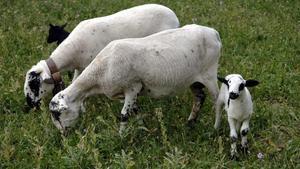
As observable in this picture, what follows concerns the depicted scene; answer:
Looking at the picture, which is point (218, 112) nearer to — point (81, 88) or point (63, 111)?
point (81, 88)

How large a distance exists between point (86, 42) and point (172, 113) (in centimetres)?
196

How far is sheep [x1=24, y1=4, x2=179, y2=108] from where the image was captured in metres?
8.20

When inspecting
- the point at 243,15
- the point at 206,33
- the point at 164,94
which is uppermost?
the point at 206,33

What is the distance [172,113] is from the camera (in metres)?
8.34

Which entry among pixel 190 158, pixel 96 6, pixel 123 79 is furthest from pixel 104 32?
pixel 96 6

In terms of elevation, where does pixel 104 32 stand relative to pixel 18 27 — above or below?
above

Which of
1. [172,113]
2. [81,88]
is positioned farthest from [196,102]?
[81,88]

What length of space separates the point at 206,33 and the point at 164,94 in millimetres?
1158

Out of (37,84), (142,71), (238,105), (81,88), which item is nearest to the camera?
(238,105)

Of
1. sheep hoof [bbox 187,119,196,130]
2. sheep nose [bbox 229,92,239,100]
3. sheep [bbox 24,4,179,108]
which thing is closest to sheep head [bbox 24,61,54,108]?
sheep [bbox 24,4,179,108]

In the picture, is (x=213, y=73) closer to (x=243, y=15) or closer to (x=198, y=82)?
(x=198, y=82)

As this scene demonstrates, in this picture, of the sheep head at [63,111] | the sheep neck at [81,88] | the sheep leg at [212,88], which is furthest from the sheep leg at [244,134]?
the sheep head at [63,111]

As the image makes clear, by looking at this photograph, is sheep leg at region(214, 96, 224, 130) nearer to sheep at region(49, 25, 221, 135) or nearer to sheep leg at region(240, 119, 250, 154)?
sheep at region(49, 25, 221, 135)

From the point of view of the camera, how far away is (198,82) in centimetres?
773
